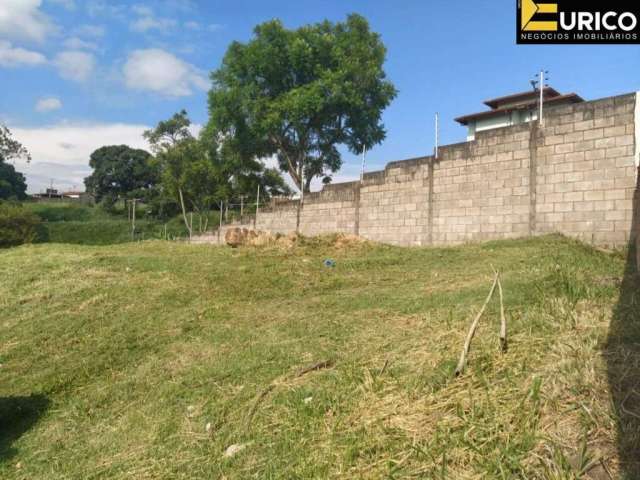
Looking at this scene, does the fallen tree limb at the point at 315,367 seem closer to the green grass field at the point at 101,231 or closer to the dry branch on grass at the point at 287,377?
the dry branch on grass at the point at 287,377

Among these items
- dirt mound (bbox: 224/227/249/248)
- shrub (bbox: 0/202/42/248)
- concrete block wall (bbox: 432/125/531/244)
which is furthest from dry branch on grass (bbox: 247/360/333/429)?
shrub (bbox: 0/202/42/248)

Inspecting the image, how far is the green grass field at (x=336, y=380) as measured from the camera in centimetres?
188

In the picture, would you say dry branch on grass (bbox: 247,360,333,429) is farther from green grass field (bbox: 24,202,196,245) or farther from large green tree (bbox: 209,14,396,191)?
green grass field (bbox: 24,202,196,245)

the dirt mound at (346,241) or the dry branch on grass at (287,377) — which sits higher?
the dirt mound at (346,241)

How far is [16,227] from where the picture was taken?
18.9 meters

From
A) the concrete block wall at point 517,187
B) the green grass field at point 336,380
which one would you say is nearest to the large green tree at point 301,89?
the concrete block wall at point 517,187

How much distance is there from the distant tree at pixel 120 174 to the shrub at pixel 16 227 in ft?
58.5

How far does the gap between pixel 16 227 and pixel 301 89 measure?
12.2m

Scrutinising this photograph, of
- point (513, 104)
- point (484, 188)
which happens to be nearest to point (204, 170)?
point (484, 188)

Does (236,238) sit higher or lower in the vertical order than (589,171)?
lower

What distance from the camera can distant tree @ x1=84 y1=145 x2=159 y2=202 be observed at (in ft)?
124

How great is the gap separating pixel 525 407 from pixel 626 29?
3.29 m

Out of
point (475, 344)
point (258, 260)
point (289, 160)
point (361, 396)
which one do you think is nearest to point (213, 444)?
point (361, 396)

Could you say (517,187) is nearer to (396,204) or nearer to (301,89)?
(396,204)
